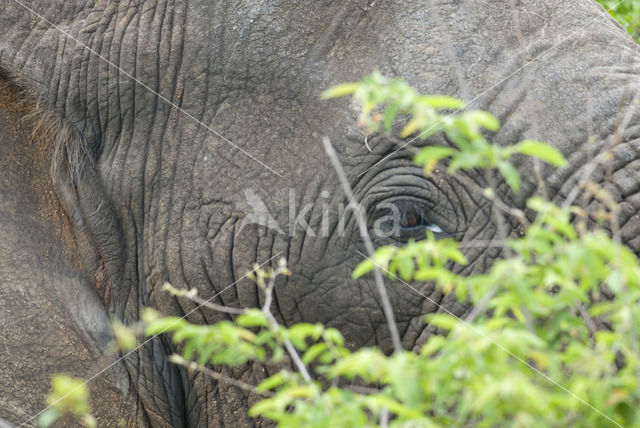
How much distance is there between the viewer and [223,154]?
2721 millimetres

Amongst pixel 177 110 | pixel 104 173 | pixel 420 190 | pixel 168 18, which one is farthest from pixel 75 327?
pixel 420 190

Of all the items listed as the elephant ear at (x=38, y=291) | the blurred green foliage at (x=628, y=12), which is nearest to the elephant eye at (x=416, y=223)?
the elephant ear at (x=38, y=291)

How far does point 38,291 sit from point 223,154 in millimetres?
683

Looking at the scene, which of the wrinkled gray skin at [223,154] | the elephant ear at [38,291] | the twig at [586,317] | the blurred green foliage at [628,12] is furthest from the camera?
the blurred green foliage at [628,12]

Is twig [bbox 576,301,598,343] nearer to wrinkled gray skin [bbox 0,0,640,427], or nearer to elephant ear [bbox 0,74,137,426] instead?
wrinkled gray skin [bbox 0,0,640,427]

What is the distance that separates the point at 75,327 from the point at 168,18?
91 centimetres

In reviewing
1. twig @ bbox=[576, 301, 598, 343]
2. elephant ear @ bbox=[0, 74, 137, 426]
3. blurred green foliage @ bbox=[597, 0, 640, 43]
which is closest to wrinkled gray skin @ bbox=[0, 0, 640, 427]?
elephant ear @ bbox=[0, 74, 137, 426]

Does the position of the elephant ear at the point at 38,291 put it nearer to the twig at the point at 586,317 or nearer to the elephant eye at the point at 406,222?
the elephant eye at the point at 406,222

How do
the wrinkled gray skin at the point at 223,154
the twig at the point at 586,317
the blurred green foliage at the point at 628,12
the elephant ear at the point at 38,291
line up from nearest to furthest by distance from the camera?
1. the twig at the point at 586,317
2. the wrinkled gray skin at the point at 223,154
3. the elephant ear at the point at 38,291
4. the blurred green foliage at the point at 628,12

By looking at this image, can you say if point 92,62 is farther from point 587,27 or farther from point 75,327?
point 587,27

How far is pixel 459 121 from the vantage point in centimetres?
138

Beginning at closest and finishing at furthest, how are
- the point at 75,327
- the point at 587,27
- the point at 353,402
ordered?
1. the point at 353,402
2. the point at 587,27
3. the point at 75,327

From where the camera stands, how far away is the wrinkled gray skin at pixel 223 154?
248 cm

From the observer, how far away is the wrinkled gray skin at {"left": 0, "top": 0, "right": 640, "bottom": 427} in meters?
2.48
